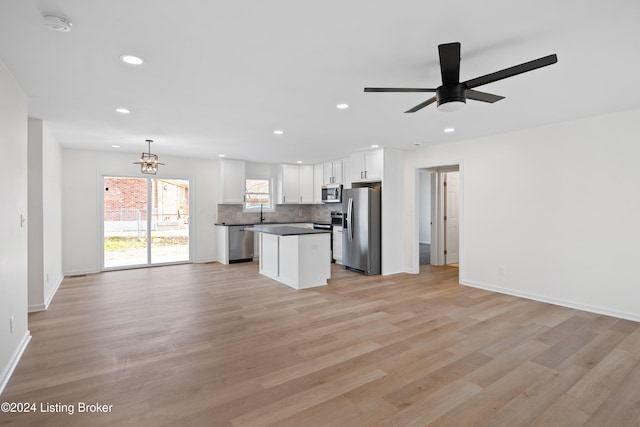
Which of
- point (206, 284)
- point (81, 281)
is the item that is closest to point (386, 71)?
point (206, 284)

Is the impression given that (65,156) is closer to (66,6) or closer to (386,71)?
(66,6)

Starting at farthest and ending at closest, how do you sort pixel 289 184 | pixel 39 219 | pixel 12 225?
pixel 289 184 < pixel 39 219 < pixel 12 225

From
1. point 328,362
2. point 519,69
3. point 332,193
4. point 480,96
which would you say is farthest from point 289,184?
point 519,69

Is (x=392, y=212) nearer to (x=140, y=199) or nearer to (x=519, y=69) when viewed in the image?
(x=519, y=69)

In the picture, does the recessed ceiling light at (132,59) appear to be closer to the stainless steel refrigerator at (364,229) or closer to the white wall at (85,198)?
the white wall at (85,198)

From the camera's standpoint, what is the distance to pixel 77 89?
3100 mm

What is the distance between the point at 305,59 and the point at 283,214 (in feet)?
21.3

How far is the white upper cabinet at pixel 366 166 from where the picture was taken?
621 cm

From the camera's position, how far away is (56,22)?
1.91 metres

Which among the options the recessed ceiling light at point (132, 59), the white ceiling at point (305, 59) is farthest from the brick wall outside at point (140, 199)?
the recessed ceiling light at point (132, 59)

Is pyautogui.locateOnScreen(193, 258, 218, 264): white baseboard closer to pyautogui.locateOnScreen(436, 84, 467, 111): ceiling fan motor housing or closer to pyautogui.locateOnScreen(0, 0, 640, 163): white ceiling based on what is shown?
pyautogui.locateOnScreen(0, 0, 640, 163): white ceiling

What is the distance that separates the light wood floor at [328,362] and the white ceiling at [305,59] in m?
2.45

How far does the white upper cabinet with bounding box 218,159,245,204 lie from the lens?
24.9ft

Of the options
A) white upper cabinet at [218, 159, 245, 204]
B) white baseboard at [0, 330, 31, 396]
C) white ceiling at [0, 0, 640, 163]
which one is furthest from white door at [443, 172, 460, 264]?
white baseboard at [0, 330, 31, 396]
